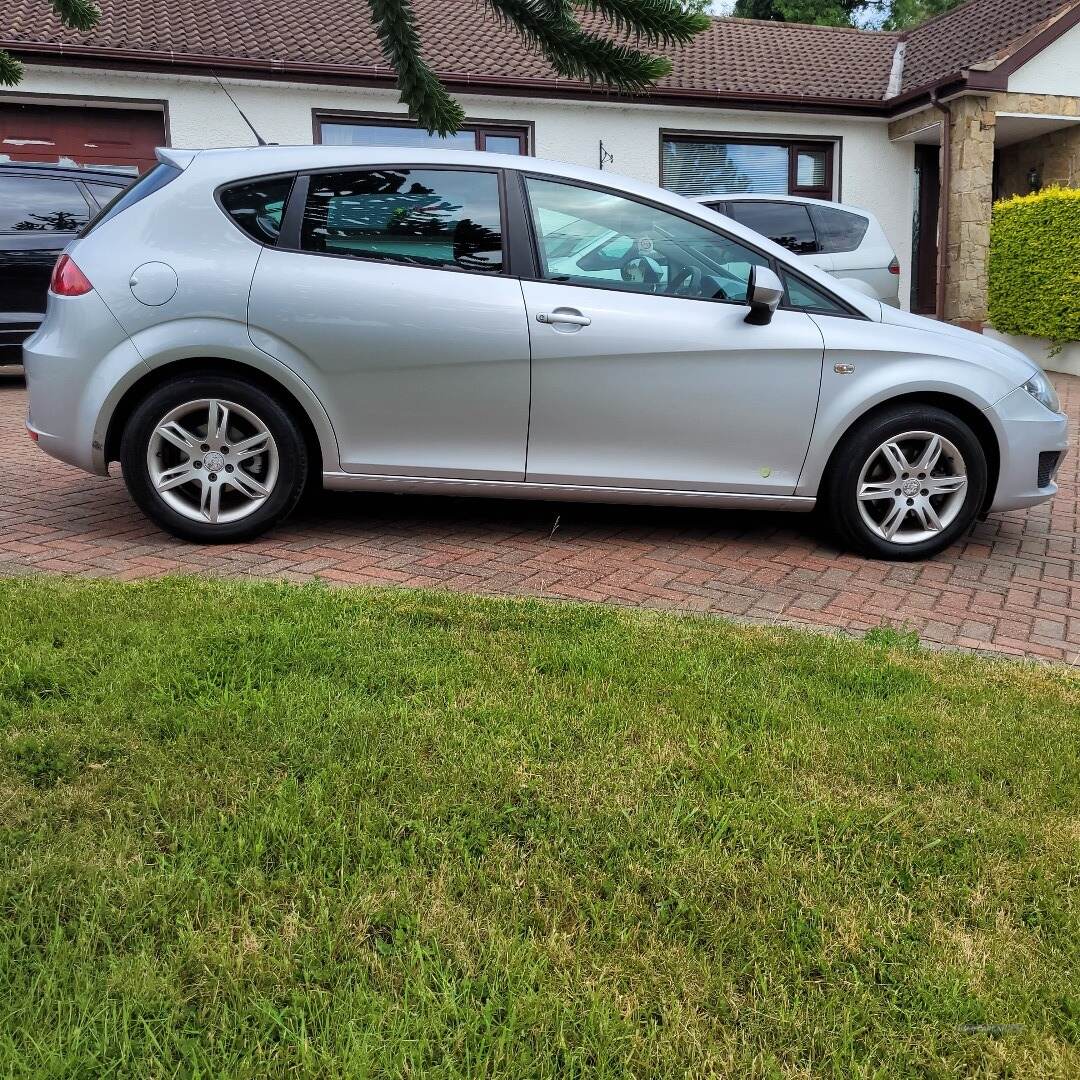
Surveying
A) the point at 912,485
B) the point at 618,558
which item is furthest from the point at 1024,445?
the point at 618,558

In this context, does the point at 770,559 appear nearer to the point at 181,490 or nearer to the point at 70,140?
the point at 181,490

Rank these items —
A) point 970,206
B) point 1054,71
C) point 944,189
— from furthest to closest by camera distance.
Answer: point 944,189 < point 1054,71 < point 970,206

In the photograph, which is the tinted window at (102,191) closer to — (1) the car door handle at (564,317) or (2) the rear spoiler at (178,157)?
(2) the rear spoiler at (178,157)

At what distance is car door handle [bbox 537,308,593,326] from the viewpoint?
16.1 ft

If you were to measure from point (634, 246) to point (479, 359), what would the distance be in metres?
0.94

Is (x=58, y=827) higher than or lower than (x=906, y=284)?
lower

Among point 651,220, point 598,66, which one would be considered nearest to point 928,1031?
point 598,66

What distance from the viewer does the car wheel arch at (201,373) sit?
16.1ft

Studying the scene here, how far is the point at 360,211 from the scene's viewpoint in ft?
16.5

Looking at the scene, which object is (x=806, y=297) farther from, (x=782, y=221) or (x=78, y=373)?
(x=782, y=221)

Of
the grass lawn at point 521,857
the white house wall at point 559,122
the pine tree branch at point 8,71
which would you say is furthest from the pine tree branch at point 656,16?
the white house wall at point 559,122

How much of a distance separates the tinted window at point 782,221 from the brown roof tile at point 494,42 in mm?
3527

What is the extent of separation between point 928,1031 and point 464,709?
5.04 ft

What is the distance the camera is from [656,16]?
7.27 ft
